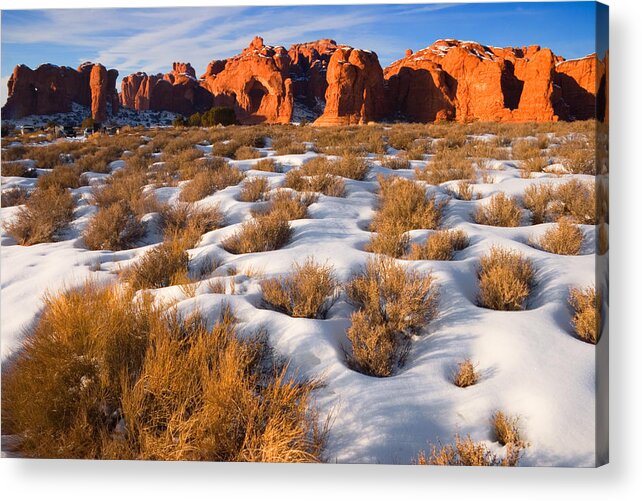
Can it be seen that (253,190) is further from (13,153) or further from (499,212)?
(499,212)

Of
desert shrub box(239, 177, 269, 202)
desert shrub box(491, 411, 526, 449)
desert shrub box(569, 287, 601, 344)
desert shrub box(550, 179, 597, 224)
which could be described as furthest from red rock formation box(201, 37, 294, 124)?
desert shrub box(491, 411, 526, 449)

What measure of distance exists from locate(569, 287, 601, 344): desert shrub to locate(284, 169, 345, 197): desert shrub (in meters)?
2.48

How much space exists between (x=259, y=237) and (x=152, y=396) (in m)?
1.78

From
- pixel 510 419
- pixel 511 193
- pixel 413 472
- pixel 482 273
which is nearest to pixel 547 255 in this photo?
pixel 482 273

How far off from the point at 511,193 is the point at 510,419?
250 cm

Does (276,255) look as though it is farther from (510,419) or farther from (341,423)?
(510,419)

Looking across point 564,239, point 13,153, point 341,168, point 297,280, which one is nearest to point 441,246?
point 564,239

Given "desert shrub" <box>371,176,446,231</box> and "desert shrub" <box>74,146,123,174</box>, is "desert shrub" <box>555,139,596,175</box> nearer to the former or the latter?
"desert shrub" <box>371,176,446,231</box>

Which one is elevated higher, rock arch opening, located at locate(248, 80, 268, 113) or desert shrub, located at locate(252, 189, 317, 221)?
rock arch opening, located at locate(248, 80, 268, 113)

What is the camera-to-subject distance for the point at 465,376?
2.46 metres

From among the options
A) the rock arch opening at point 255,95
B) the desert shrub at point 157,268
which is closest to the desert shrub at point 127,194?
the desert shrub at point 157,268

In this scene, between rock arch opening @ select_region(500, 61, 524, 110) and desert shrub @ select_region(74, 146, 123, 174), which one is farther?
rock arch opening @ select_region(500, 61, 524, 110)

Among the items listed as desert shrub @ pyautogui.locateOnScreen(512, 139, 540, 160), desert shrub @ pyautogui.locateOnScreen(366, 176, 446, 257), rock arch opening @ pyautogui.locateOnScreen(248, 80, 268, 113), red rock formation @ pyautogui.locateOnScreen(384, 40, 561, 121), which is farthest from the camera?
rock arch opening @ pyautogui.locateOnScreen(248, 80, 268, 113)

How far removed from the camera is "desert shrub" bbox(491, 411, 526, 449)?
90.4 inches
